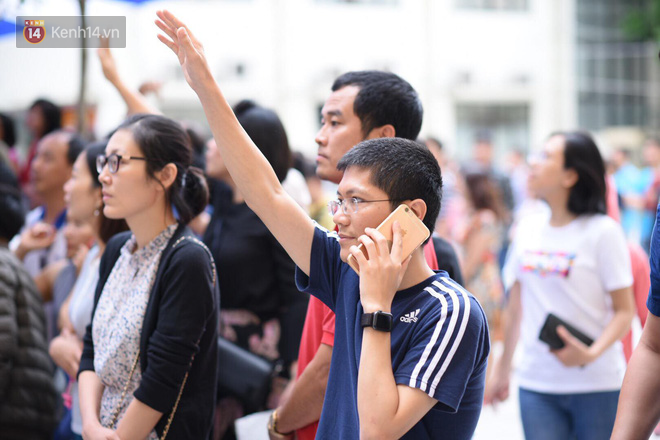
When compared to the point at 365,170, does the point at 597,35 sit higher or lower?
higher

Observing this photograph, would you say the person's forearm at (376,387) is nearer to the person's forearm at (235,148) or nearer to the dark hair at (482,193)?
the person's forearm at (235,148)

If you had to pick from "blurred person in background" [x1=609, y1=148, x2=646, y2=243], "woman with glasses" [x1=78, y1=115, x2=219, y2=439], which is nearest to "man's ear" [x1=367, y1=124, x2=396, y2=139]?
"woman with glasses" [x1=78, y1=115, x2=219, y2=439]

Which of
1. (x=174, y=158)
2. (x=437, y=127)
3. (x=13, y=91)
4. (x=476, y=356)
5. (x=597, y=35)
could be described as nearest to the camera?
(x=476, y=356)

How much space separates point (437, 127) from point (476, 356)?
20795 mm

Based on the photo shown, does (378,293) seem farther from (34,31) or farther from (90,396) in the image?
(34,31)

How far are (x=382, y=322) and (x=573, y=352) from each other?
71.8 inches

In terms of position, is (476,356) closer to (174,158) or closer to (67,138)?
(174,158)

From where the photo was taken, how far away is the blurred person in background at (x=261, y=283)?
330 centimetres

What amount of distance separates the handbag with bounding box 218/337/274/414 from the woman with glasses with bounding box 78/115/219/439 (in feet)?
1.42

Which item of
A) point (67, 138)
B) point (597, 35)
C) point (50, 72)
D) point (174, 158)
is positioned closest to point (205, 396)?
point (174, 158)

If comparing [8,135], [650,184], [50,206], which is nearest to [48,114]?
[8,135]

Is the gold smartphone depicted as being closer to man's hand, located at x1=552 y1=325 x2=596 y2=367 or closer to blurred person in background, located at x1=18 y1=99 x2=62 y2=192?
man's hand, located at x1=552 y1=325 x2=596 y2=367

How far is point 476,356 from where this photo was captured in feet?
6.31

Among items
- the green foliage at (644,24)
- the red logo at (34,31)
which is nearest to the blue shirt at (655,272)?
the red logo at (34,31)
